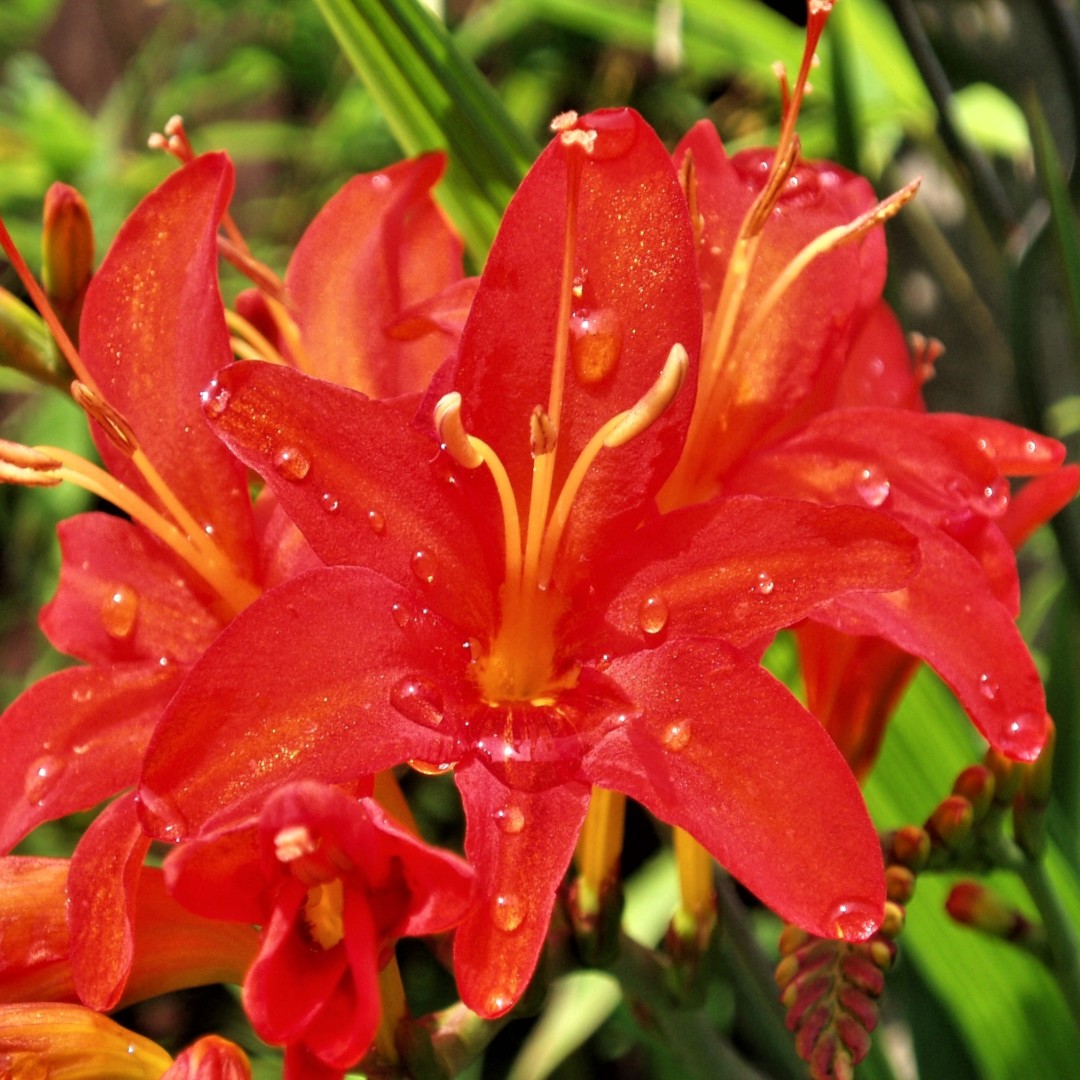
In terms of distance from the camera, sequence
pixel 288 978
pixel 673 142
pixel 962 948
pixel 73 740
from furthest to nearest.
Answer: pixel 673 142 → pixel 962 948 → pixel 73 740 → pixel 288 978

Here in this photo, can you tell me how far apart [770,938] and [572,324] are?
0.91m

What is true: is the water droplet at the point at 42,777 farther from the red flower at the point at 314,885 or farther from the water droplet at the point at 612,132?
the water droplet at the point at 612,132

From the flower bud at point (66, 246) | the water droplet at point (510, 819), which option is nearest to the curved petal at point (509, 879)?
the water droplet at point (510, 819)

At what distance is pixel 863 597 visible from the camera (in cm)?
48

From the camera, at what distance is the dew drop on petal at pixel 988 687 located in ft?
1.56

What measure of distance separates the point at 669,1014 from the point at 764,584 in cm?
25

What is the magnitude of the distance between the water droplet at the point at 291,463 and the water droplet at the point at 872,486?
0.74ft

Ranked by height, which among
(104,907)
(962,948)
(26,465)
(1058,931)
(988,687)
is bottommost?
(962,948)

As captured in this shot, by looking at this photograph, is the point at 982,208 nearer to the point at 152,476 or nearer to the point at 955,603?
the point at 955,603

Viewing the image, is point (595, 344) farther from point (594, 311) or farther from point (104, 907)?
point (104, 907)

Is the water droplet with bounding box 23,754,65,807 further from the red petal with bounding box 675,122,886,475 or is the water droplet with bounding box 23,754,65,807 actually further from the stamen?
the red petal with bounding box 675,122,886,475

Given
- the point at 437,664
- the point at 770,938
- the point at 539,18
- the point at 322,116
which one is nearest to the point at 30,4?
the point at 322,116

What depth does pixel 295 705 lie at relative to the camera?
0.42 m

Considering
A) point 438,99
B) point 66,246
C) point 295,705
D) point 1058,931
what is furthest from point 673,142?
point 295,705
